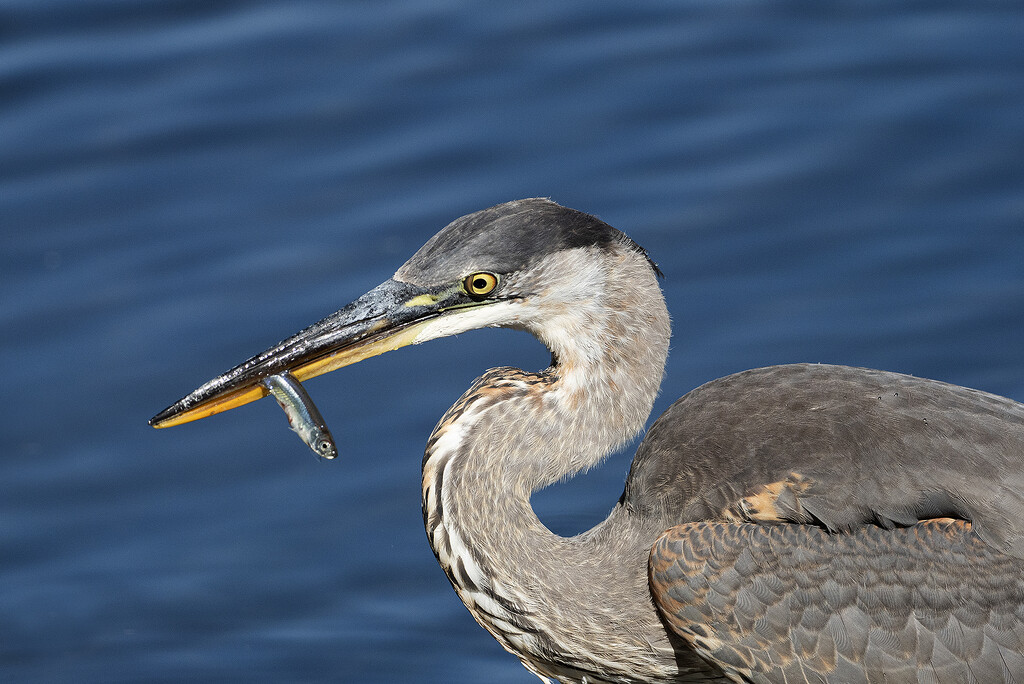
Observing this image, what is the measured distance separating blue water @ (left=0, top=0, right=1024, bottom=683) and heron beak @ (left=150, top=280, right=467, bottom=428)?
1.95 meters

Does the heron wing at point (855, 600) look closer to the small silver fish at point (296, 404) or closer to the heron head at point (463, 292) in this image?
the heron head at point (463, 292)

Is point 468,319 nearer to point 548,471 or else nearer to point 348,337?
point 348,337

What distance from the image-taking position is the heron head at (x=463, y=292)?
4199 mm

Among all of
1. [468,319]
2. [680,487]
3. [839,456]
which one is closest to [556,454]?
[680,487]

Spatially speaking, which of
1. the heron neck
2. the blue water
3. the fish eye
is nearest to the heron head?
the fish eye

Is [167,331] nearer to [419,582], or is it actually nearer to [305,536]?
[305,536]

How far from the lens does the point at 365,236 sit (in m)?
7.44

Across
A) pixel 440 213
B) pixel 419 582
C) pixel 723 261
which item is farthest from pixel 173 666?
pixel 723 261

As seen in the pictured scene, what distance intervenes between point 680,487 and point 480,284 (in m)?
0.85

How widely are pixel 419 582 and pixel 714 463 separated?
7.25 feet

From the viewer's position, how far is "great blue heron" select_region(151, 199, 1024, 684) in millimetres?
4066

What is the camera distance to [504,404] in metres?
4.32

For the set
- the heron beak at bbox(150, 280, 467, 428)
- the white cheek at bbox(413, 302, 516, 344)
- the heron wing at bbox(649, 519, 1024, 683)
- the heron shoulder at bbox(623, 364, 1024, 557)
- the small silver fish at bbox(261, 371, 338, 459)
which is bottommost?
the heron wing at bbox(649, 519, 1024, 683)

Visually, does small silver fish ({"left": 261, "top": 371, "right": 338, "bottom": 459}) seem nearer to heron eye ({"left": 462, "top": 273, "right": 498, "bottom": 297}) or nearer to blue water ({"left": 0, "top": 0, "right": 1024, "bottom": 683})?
heron eye ({"left": 462, "top": 273, "right": 498, "bottom": 297})
